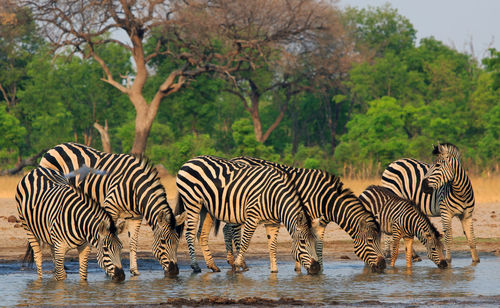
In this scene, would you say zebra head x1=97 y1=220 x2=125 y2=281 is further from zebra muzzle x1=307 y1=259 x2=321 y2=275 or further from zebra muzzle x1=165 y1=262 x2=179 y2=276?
zebra muzzle x1=307 y1=259 x2=321 y2=275

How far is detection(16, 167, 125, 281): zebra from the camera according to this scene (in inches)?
424

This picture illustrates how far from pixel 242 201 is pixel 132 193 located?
5.55ft

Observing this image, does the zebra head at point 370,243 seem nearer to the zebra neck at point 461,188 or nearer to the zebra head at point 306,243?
the zebra head at point 306,243

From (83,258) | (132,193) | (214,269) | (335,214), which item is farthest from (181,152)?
(83,258)

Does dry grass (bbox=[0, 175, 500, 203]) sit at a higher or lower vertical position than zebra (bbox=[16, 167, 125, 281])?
higher

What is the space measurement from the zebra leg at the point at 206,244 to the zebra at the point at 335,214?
29cm

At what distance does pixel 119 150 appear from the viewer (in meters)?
54.8

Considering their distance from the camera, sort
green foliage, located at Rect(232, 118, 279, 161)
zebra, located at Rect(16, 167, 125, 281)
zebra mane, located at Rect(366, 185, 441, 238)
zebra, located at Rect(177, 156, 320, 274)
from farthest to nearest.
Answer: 1. green foliage, located at Rect(232, 118, 279, 161)
2. zebra mane, located at Rect(366, 185, 441, 238)
3. zebra, located at Rect(177, 156, 320, 274)
4. zebra, located at Rect(16, 167, 125, 281)

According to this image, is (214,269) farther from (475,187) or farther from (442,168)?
(475,187)

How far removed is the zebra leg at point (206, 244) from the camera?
1291cm

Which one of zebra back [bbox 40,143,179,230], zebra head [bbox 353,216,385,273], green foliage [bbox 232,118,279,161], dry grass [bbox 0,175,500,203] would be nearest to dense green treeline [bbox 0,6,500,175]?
green foliage [bbox 232,118,279,161]

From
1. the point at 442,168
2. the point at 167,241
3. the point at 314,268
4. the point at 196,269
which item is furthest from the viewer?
the point at 442,168

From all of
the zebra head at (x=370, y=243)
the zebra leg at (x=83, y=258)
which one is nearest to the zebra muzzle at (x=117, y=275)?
the zebra leg at (x=83, y=258)

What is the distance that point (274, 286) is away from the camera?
10.9 metres
